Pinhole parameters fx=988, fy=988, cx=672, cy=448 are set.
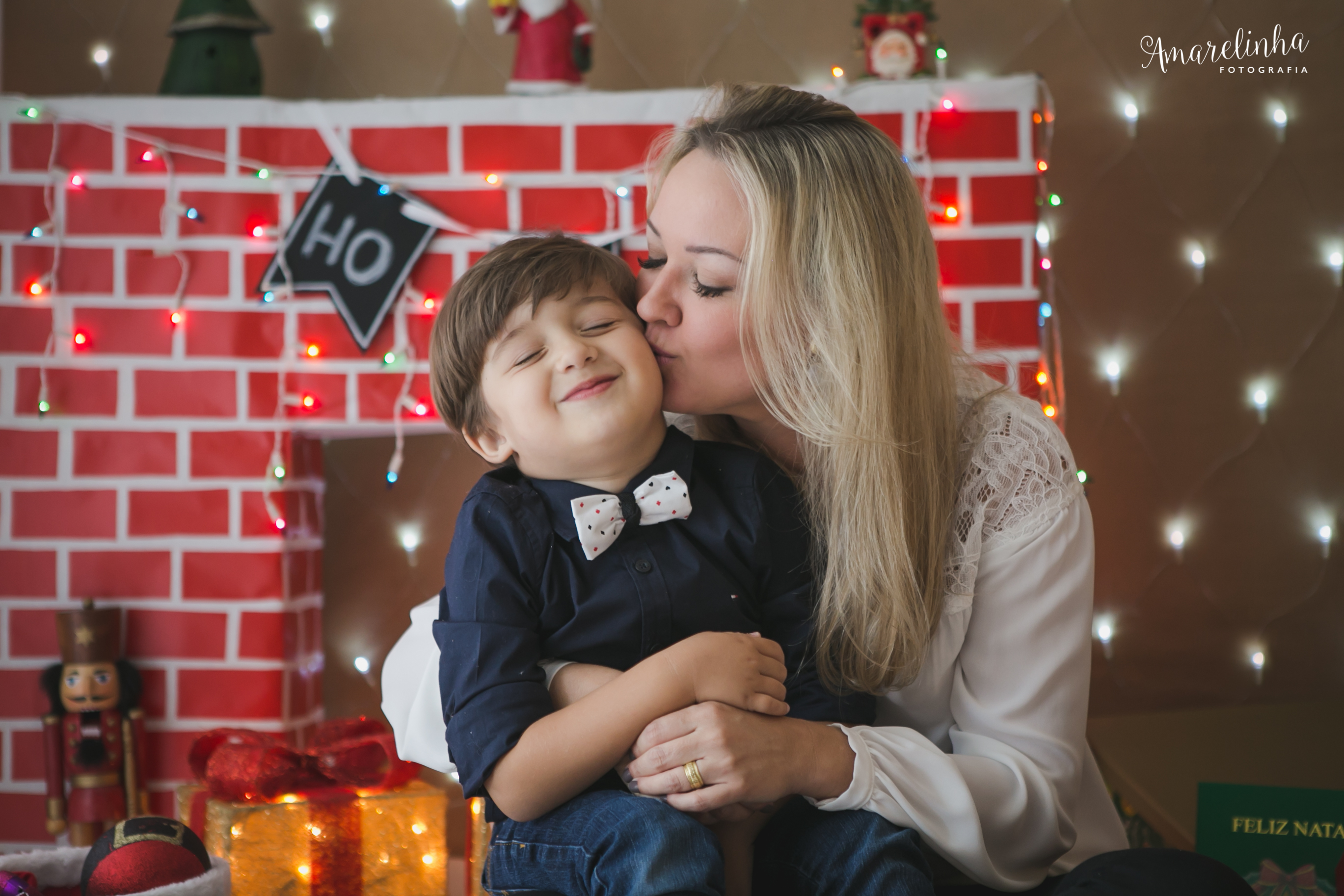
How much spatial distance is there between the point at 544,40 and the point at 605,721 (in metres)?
1.42

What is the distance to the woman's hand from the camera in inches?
35.2

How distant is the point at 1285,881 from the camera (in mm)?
1410

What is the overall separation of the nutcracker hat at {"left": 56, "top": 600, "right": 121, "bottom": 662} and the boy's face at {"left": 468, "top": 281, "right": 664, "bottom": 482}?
116cm

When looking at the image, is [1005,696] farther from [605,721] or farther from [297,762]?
[297,762]

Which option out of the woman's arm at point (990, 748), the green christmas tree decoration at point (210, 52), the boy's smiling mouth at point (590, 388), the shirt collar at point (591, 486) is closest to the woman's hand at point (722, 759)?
the woman's arm at point (990, 748)

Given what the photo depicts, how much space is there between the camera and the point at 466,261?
1.89m

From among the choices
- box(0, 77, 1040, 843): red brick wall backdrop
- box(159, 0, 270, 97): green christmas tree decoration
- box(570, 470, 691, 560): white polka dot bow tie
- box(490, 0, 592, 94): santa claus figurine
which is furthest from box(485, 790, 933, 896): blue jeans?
box(159, 0, 270, 97): green christmas tree decoration

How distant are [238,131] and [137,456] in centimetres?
65

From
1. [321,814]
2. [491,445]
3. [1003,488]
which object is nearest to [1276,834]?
[1003,488]

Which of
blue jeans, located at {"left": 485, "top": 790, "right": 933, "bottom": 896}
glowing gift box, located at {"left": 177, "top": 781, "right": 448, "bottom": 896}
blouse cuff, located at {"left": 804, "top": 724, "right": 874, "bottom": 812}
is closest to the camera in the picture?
blue jeans, located at {"left": 485, "top": 790, "right": 933, "bottom": 896}

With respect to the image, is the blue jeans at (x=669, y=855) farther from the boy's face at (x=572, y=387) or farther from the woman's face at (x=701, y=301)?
the woman's face at (x=701, y=301)

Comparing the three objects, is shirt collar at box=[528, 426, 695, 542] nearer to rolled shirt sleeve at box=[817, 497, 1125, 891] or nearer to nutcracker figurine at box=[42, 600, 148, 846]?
rolled shirt sleeve at box=[817, 497, 1125, 891]

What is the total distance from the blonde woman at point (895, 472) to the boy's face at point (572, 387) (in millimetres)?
62

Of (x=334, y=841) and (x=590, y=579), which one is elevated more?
(x=590, y=579)
